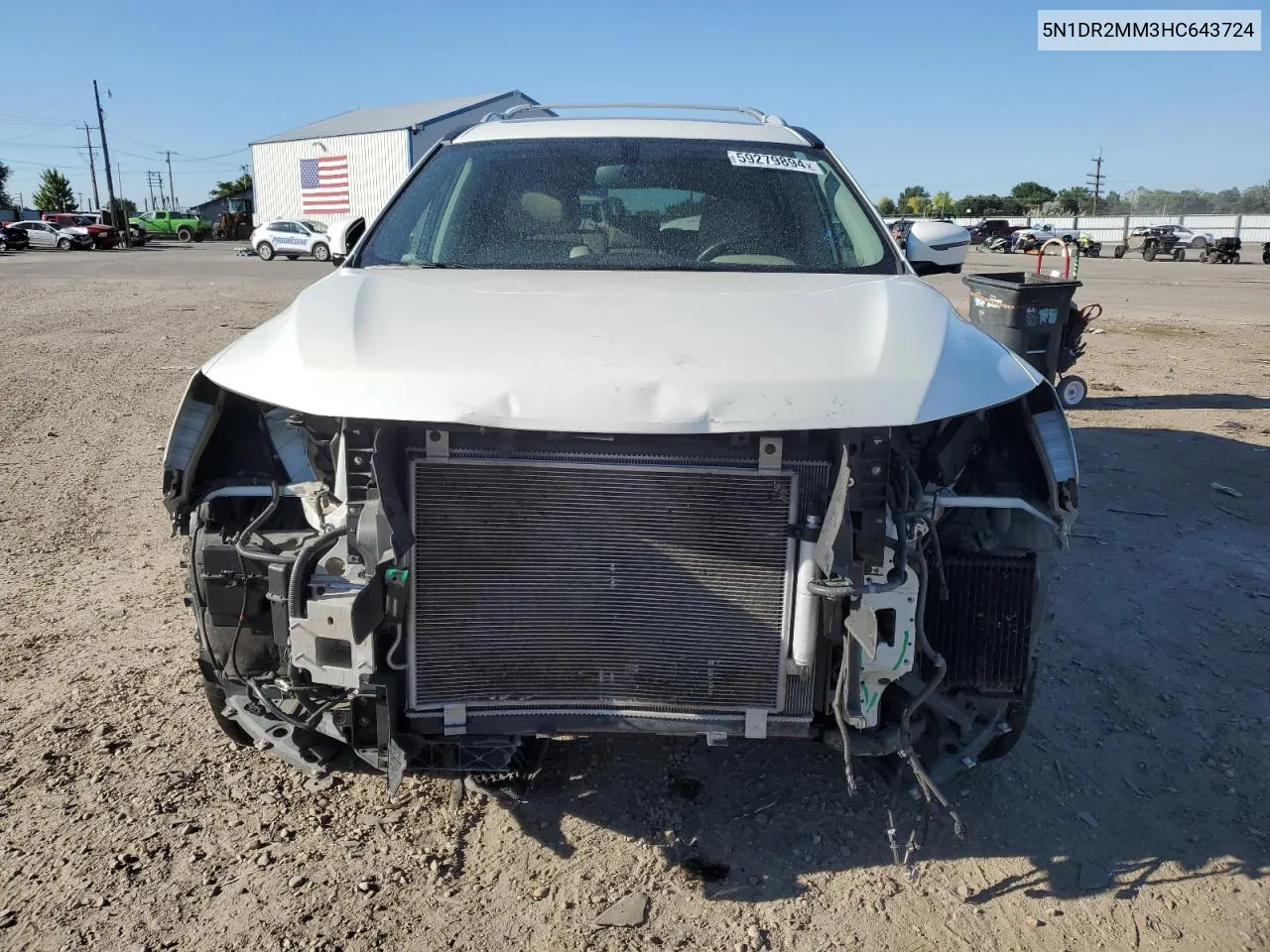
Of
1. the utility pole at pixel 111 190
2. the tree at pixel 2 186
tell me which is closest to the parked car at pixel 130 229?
the utility pole at pixel 111 190

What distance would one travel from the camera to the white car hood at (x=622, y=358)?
6.98 feet

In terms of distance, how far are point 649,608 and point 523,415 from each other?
638mm

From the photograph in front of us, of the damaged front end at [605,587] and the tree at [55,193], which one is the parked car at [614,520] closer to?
the damaged front end at [605,587]

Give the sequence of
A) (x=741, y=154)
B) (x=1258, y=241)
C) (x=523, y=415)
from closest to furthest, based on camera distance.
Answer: (x=523, y=415) < (x=741, y=154) < (x=1258, y=241)

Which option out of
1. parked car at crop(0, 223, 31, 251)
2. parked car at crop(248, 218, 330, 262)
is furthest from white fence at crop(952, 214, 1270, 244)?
parked car at crop(0, 223, 31, 251)

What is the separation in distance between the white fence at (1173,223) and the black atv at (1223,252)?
17.0m

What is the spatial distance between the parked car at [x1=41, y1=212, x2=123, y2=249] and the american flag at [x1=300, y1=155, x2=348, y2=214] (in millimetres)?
8191

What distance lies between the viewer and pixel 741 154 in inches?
146

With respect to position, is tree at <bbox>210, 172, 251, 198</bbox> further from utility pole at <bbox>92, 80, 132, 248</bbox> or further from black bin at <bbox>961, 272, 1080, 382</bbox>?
black bin at <bbox>961, 272, 1080, 382</bbox>

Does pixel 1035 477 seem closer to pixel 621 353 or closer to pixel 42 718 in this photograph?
pixel 621 353

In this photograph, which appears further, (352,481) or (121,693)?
(121,693)

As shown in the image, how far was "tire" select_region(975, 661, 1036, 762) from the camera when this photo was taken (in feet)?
8.87

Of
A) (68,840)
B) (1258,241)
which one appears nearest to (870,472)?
(68,840)

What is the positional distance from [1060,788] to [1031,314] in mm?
5557
